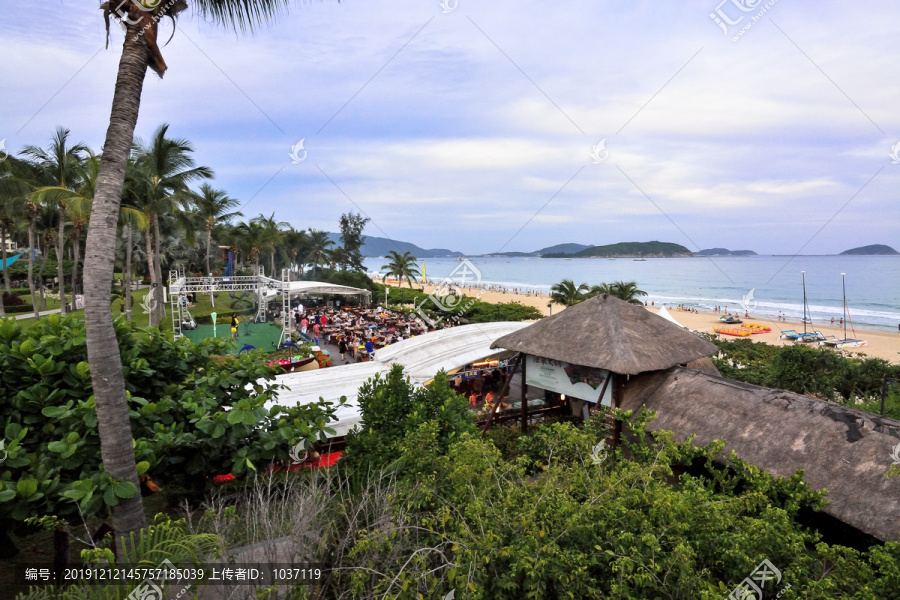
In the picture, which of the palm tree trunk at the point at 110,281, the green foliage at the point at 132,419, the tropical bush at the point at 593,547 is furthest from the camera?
the green foliage at the point at 132,419

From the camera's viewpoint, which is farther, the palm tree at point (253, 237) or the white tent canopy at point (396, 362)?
the palm tree at point (253, 237)

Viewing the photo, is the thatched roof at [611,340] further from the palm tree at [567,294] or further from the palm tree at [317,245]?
the palm tree at [317,245]

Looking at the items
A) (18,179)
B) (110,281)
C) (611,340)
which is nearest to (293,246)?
(18,179)

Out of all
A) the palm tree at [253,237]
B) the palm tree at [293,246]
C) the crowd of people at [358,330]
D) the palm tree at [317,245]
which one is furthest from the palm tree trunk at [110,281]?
the palm tree at [317,245]

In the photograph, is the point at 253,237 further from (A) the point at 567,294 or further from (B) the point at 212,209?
(A) the point at 567,294

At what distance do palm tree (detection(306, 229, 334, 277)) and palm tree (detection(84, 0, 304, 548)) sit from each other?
5738 cm

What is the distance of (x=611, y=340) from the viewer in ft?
27.0

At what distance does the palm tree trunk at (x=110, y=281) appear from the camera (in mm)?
3658

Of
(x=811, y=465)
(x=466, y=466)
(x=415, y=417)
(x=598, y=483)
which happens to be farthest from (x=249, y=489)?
(x=811, y=465)

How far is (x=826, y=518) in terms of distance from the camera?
511 centimetres

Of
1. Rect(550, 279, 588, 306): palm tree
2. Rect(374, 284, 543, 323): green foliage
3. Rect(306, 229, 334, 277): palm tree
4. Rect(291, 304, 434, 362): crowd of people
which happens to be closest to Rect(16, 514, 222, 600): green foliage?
Rect(291, 304, 434, 362): crowd of people

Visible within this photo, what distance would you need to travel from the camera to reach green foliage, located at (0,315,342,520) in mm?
3824

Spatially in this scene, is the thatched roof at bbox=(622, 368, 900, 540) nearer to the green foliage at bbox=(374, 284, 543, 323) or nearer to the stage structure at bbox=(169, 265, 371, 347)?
the stage structure at bbox=(169, 265, 371, 347)

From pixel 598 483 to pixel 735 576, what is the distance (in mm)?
1015
